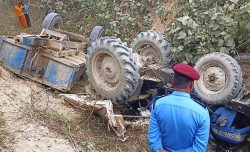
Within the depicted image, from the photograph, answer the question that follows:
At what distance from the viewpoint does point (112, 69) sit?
4.95 m

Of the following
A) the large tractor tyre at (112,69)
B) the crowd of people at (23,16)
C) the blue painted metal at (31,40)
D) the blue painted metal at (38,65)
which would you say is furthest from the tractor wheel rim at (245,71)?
the crowd of people at (23,16)

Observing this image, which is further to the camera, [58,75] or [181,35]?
[58,75]

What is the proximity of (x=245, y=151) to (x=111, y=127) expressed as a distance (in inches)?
67.3

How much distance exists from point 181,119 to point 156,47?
2.78m

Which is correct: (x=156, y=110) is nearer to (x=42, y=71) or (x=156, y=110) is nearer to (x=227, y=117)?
(x=227, y=117)

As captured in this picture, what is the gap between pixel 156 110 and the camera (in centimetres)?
273

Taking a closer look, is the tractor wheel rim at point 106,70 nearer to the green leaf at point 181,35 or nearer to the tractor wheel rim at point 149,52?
the tractor wheel rim at point 149,52

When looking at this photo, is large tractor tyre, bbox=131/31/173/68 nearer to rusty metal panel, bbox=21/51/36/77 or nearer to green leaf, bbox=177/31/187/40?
green leaf, bbox=177/31/187/40

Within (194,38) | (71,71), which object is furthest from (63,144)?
(194,38)

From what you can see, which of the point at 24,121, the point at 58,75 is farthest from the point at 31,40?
the point at 24,121

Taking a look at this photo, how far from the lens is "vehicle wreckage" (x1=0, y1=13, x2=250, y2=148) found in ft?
13.6

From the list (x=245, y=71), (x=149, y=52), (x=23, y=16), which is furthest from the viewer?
(x=23, y=16)

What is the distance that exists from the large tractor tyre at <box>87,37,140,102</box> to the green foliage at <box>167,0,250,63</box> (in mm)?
754

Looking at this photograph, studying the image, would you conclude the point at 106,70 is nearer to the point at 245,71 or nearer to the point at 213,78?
the point at 213,78
